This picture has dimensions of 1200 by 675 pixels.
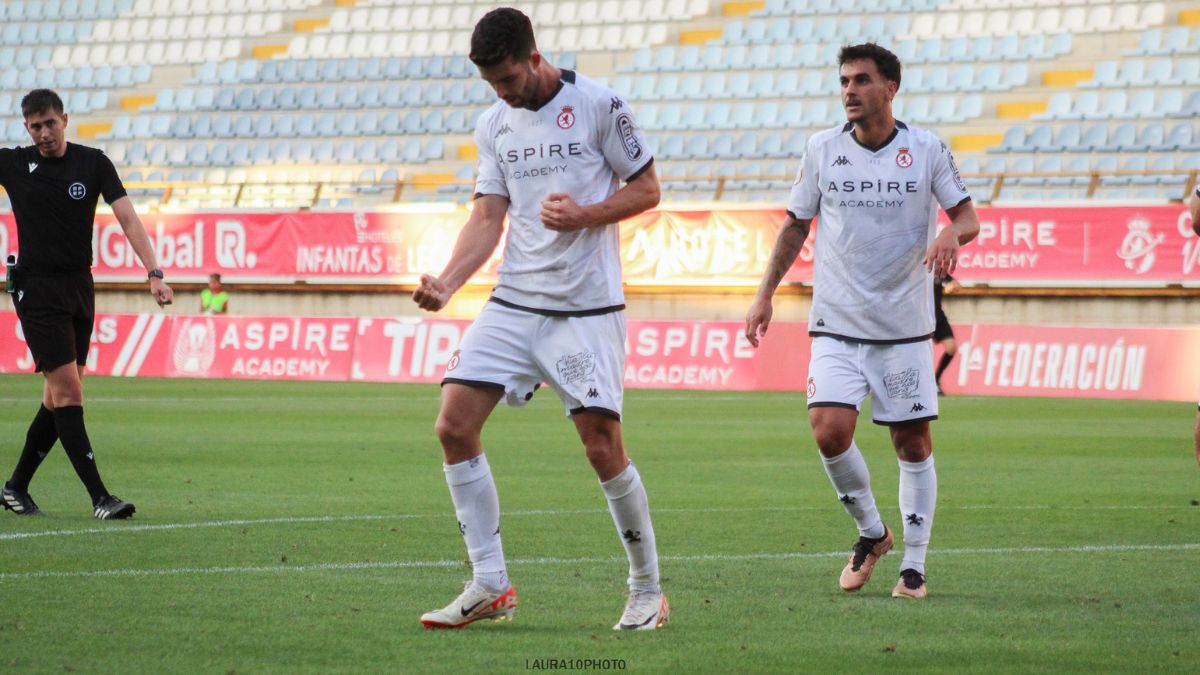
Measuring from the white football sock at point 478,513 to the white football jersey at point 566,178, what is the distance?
0.56 metres

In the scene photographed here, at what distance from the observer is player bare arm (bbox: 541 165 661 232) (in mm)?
5684

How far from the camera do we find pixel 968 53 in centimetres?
3116

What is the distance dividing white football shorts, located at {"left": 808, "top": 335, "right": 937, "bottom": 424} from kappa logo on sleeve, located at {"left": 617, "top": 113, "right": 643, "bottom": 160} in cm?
152

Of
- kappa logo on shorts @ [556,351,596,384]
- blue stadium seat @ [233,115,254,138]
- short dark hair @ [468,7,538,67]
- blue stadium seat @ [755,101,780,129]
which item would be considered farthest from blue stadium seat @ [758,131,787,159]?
short dark hair @ [468,7,538,67]

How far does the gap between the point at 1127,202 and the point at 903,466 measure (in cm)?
1969

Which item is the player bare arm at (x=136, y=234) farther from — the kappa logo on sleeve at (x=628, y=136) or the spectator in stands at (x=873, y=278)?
the kappa logo on sleeve at (x=628, y=136)

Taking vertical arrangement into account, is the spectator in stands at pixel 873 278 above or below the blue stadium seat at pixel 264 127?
above

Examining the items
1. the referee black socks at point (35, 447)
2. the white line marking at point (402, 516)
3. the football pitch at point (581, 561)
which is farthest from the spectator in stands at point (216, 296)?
the white line marking at point (402, 516)

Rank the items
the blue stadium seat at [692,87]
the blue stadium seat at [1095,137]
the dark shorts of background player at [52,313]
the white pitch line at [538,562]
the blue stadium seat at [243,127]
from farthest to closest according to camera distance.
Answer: the blue stadium seat at [243,127] → the blue stadium seat at [692,87] → the blue stadium seat at [1095,137] → the dark shorts of background player at [52,313] → the white pitch line at [538,562]

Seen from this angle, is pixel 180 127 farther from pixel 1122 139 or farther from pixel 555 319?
pixel 555 319

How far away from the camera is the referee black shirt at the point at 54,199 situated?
29.4ft

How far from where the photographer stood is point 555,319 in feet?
19.4

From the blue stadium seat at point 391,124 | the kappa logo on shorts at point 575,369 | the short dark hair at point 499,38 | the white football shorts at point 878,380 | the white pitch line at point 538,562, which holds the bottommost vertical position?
the white pitch line at point 538,562

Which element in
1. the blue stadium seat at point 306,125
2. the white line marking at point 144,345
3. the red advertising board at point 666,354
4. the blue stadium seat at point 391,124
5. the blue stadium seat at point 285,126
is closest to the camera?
the red advertising board at point 666,354
